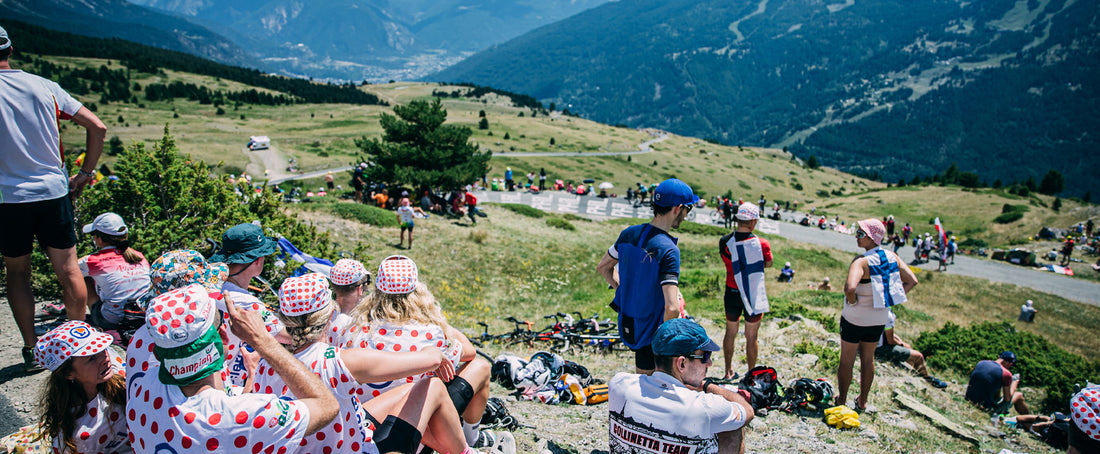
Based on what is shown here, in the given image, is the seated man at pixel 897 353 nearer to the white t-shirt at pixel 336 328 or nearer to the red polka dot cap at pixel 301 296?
the white t-shirt at pixel 336 328

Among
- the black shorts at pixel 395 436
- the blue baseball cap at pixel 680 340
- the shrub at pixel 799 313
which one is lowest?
the shrub at pixel 799 313

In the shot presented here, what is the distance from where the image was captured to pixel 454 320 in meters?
10.8

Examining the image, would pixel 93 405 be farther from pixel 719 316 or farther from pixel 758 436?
pixel 719 316

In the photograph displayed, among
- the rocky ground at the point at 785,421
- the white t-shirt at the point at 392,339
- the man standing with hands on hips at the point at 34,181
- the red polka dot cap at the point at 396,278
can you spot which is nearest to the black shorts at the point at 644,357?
the rocky ground at the point at 785,421

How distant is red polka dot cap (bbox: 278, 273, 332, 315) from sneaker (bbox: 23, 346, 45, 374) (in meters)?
3.41

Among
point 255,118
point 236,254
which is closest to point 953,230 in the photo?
Result: point 236,254

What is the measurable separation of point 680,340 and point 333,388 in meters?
2.11

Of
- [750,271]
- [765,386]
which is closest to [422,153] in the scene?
[750,271]

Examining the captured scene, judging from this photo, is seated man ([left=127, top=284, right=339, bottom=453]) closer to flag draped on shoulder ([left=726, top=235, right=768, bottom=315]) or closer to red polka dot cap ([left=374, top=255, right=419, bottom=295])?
red polka dot cap ([left=374, top=255, right=419, bottom=295])

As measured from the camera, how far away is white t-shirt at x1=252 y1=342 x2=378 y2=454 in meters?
2.98

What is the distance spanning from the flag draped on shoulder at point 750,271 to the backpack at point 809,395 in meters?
1.10

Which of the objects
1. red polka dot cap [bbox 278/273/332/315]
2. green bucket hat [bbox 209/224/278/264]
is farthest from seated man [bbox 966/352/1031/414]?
green bucket hat [bbox 209/224/278/264]

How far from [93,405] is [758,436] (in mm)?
5560

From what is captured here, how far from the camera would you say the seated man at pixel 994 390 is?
300 inches
